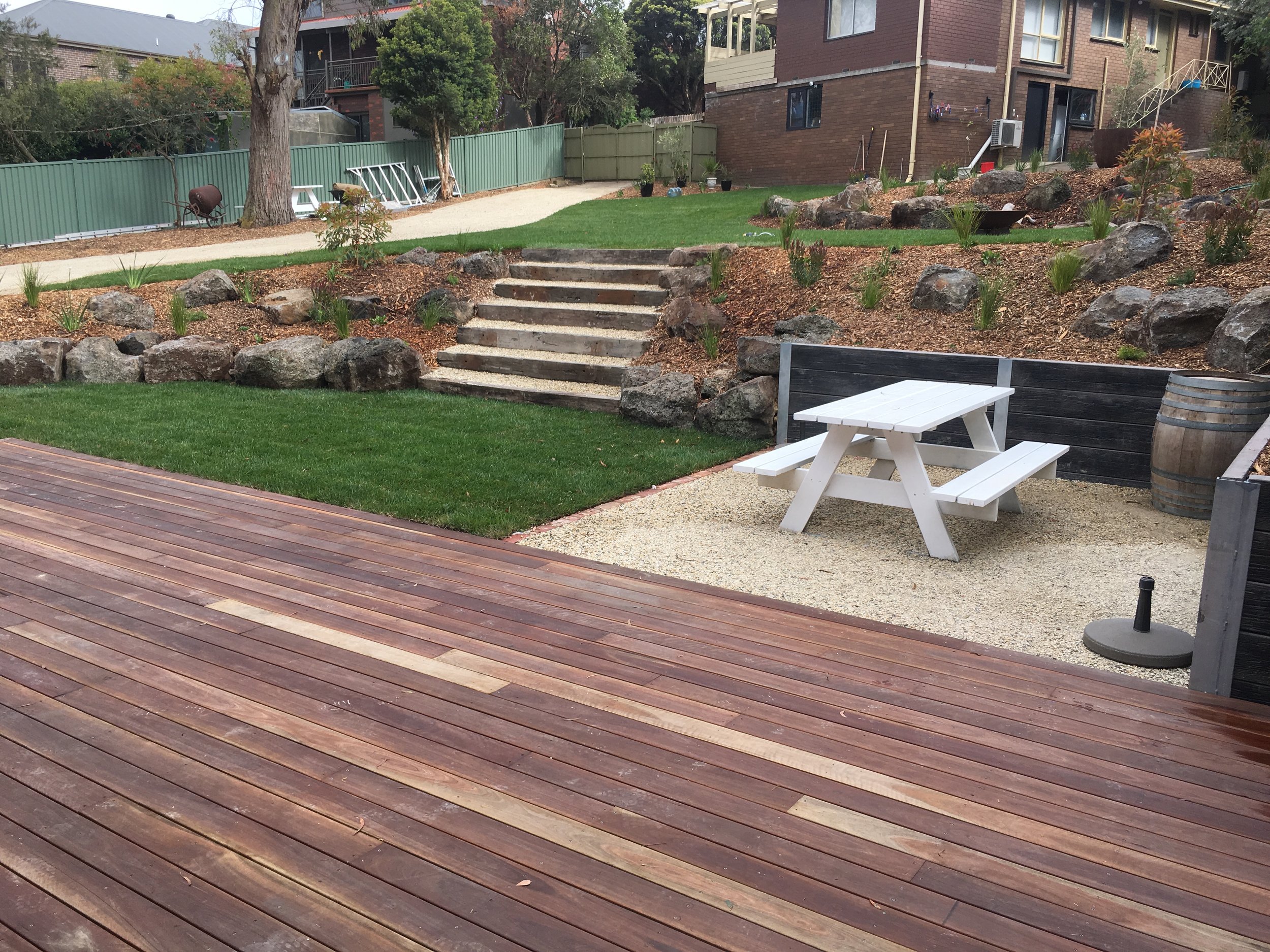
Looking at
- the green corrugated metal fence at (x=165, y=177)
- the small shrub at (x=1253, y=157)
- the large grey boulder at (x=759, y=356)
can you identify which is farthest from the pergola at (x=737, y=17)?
the large grey boulder at (x=759, y=356)

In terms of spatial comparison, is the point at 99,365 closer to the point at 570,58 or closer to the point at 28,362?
the point at 28,362

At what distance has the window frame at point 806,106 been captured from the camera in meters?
21.4

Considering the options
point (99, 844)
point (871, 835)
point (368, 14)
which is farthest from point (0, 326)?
point (368, 14)

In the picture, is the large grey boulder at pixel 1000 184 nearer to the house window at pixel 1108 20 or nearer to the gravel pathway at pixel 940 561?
the gravel pathway at pixel 940 561

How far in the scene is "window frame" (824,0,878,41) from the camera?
20.1 metres

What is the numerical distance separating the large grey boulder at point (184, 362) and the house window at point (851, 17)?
16.0 m

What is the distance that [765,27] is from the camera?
2734 centimetres

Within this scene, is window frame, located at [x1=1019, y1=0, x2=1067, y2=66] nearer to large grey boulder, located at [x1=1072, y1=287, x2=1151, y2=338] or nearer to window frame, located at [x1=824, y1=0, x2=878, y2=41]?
window frame, located at [x1=824, y1=0, x2=878, y2=41]

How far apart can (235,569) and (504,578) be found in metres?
1.15

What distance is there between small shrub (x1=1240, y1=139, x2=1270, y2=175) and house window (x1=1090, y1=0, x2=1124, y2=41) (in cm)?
1032

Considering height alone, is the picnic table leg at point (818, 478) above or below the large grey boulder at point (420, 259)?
below

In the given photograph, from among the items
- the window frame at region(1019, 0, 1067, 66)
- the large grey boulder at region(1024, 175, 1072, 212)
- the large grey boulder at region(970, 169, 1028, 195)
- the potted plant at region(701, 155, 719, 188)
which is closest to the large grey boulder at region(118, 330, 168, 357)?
the large grey boulder at region(1024, 175, 1072, 212)

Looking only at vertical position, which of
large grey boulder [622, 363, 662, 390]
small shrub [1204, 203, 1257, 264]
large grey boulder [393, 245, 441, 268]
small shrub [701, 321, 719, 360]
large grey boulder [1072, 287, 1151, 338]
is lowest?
large grey boulder [622, 363, 662, 390]

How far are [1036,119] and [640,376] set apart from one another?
17.6 m
